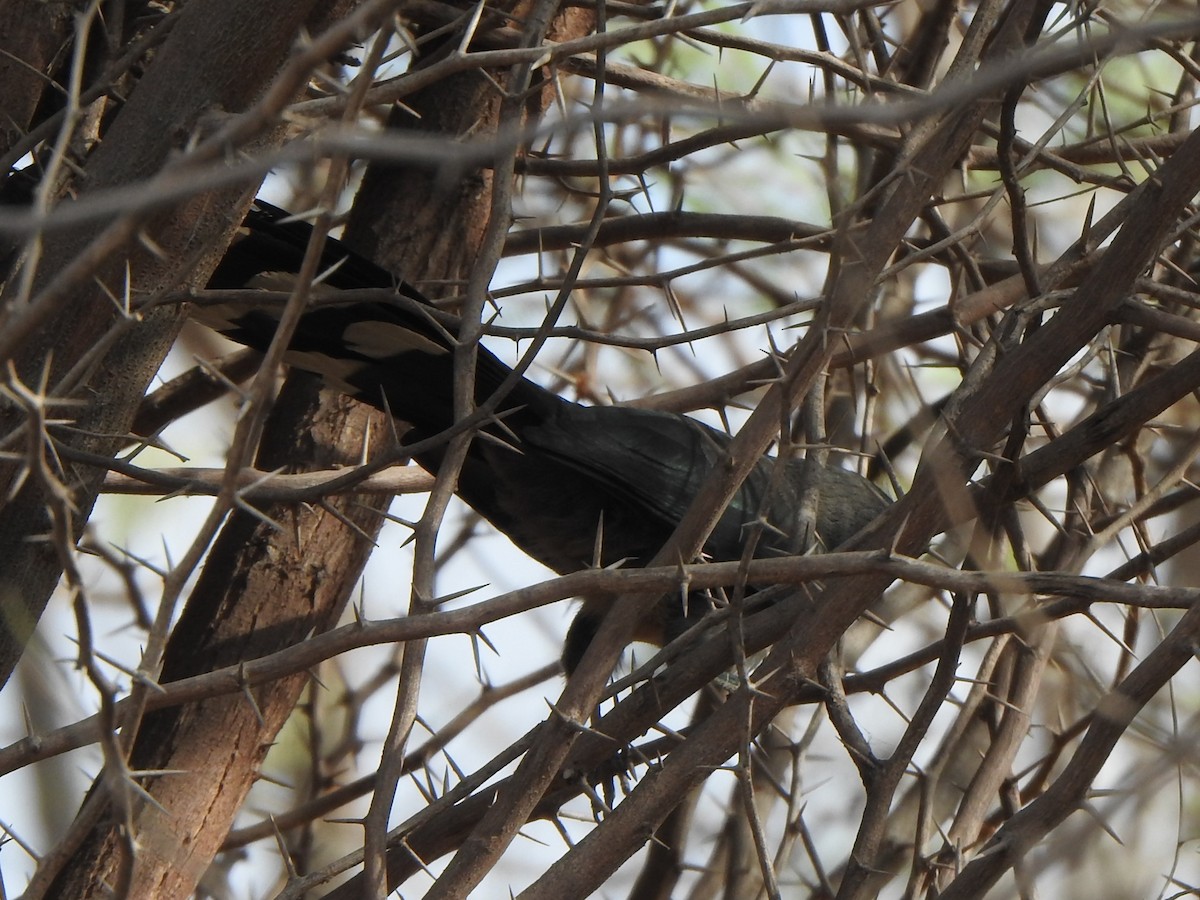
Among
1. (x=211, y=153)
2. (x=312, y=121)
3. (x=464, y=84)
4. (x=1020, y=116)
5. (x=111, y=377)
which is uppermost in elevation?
(x=1020, y=116)

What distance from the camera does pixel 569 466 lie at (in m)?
3.65

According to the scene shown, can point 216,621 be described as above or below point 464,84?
below

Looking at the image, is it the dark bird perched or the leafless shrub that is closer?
the leafless shrub

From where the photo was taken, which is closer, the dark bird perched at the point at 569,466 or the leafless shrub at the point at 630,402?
the leafless shrub at the point at 630,402

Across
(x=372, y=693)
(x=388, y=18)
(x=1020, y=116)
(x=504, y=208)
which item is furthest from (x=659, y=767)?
(x=1020, y=116)

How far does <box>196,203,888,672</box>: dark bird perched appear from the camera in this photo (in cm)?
312

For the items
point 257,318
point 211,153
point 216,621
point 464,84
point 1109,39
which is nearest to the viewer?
point 1109,39

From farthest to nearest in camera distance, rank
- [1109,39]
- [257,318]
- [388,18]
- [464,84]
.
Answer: [464,84] < [257,318] < [388,18] < [1109,39]

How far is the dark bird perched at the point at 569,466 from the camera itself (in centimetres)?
312

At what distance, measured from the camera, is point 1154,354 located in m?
3.75

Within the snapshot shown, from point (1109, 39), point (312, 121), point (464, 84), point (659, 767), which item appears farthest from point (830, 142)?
point (1109, 39)

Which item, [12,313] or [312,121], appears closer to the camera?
[12,313]

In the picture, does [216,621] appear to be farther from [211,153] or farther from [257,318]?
[211,153]

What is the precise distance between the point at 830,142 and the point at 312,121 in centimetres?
145
